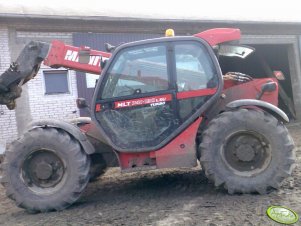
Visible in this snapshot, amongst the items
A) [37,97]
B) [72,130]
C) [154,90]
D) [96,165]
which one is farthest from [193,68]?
[37,97]

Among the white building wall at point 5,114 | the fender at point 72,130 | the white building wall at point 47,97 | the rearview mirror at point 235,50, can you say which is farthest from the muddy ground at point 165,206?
the white building wall at point 47,97

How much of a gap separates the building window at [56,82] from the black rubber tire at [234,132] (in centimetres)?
650

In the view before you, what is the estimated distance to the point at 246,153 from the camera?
505cm

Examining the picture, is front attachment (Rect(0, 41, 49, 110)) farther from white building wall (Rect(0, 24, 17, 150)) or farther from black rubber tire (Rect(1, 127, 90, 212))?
white building wall (Rect(0, 24, 17, 150))

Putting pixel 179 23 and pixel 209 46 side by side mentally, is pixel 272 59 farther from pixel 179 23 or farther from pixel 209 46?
pixel 209 46

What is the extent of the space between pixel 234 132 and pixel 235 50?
1.26 metres

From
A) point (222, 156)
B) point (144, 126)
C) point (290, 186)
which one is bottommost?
point (290, 186)

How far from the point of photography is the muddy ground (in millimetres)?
4359

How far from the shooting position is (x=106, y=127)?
527 cm

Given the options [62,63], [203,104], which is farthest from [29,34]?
[203,104]

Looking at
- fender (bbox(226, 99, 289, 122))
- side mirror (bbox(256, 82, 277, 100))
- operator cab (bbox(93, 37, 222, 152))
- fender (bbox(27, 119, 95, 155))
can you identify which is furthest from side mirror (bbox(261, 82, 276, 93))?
fender (bbox(27, 119, 95, 155))

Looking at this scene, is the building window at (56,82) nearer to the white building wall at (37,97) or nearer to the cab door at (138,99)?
the white building wall at (37,97)

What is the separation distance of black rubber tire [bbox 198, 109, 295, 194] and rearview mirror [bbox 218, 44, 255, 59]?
0.96 meters

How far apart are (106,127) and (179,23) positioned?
7.81 metres
